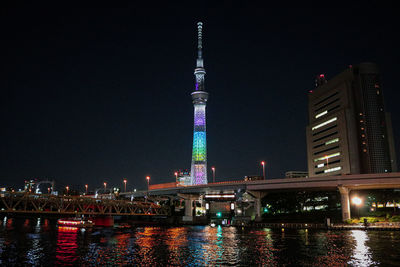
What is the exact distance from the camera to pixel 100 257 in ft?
120

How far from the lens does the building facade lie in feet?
472

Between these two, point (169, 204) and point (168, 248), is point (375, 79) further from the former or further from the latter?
point (168, 248)

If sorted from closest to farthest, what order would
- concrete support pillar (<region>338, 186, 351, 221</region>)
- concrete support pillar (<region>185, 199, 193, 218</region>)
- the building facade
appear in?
concrete support pillar (<region>338, 186, 351, 221</region>)
concrete support pillar (<region>185, 199, 193, 218</region>)
the building facade

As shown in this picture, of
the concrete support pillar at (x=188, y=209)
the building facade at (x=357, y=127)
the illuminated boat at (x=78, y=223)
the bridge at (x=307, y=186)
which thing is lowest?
the illuminated boat at (x=78, y=223)

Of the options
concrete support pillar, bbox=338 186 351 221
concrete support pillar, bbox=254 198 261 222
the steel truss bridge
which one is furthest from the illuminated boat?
concrete support pillar, bbox=338 186 351 221

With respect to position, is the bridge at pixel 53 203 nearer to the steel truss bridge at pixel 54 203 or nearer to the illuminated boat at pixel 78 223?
the steel truss bridge at pixel 54 203

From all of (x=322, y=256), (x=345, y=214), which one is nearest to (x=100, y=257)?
(x=322, y=256)

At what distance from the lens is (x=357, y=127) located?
14775 cm

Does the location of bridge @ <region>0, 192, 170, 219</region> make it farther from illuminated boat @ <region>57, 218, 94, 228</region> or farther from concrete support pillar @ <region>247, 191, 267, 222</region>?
concrete support pillar @ <region>247, 191, 267, 222</region>

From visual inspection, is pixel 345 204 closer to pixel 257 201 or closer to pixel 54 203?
pixel 257 201

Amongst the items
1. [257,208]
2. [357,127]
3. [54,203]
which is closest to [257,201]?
[257,208]

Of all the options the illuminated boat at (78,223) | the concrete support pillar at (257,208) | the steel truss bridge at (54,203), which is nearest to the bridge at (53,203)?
the steel truss bridge at (54,203)

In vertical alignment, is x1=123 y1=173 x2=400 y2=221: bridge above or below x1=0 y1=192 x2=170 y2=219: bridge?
above

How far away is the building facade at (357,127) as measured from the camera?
472 ft
